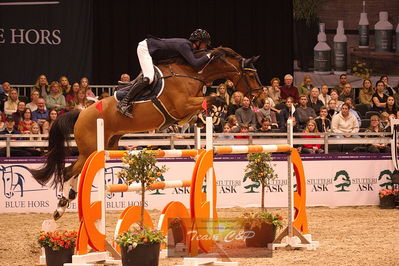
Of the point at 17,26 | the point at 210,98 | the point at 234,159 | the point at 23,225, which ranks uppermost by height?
the point at 17,26

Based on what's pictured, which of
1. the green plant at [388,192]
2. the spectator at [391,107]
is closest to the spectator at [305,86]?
the spectator at [391,107]

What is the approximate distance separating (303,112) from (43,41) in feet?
18.0

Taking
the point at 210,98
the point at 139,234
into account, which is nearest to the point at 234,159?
the point at 210,98

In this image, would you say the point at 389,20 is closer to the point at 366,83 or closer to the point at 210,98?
the point at 366,83

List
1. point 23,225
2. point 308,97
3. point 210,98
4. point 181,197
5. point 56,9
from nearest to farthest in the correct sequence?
1. point 210,98
2. point 23,225
3. point 181,197
4. point 308,97
5. point 56,9

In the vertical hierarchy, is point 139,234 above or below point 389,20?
below

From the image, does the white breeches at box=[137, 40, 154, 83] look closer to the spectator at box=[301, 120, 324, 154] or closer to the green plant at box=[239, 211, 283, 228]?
the green plant at box=[239, 211, 283, 228]

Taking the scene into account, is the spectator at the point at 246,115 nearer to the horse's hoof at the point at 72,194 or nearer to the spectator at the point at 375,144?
the spectator at the point at 375,144

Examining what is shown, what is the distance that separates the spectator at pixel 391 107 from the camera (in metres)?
14.4

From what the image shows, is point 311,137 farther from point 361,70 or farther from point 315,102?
point 361,70

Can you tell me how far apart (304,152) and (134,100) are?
205 inches

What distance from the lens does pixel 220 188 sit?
1284cm

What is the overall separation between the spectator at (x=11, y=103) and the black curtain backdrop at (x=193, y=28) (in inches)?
103

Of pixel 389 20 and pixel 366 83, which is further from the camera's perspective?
pixel 389 20
